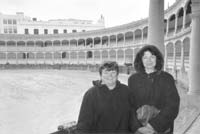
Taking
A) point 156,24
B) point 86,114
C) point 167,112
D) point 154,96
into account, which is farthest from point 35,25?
point 167,112

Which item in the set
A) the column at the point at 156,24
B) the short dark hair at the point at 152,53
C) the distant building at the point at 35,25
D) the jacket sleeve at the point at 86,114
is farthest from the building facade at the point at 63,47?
the jacket sleeve at the point at 86,114

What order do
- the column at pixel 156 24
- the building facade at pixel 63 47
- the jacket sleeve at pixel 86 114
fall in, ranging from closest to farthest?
the jacket sleeve at pixel 86 114 → the column at pixel 156 24 → the building facade at pixel 63 47

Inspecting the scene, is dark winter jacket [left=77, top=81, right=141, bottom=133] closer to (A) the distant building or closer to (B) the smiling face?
(B) the smiling face

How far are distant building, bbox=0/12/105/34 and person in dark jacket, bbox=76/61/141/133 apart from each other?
70396 millimetres

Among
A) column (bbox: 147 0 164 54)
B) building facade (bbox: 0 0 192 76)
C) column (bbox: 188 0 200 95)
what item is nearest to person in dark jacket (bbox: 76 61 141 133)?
column (bbox: 147 0 164 54)

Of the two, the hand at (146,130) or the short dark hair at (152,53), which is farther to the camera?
the short dark hair at (152,53)

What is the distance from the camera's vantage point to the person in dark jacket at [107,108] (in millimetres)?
2219

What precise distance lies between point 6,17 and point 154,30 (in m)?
71.0

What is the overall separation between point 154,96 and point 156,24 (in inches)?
162

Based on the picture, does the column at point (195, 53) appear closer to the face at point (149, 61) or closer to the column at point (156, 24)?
the column at point (156, 24)

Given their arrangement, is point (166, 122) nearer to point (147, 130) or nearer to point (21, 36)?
point (147, 130)

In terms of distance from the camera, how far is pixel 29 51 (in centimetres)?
5822

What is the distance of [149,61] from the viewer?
2.45 meters

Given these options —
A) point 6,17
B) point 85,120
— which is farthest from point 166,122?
point 6,17
